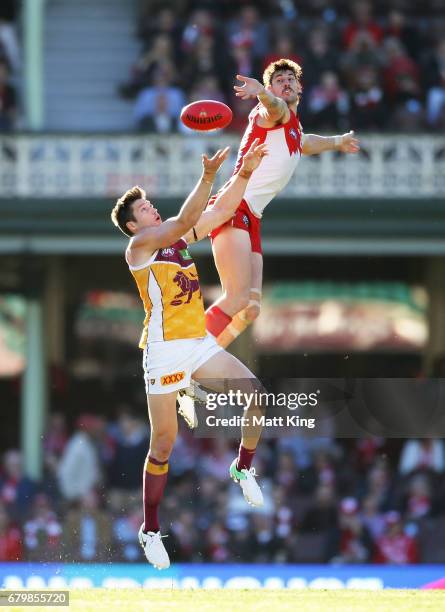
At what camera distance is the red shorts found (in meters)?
12.9

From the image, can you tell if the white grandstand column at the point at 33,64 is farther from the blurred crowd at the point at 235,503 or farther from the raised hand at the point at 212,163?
the raised hand at the point at 212,163

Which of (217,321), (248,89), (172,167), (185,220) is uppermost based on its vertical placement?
(248,89)

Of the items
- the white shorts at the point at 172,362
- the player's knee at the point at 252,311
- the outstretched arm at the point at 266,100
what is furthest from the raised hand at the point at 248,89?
the white shorts at the point at 172,362

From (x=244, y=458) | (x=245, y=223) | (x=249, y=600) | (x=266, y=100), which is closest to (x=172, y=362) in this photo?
(x=244, y=458)

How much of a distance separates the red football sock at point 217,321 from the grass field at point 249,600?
1.97 metres

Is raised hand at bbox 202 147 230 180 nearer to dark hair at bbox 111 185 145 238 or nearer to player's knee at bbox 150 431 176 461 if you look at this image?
dark hair at bbox 111 185 145 238

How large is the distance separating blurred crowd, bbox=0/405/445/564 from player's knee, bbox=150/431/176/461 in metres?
5.75

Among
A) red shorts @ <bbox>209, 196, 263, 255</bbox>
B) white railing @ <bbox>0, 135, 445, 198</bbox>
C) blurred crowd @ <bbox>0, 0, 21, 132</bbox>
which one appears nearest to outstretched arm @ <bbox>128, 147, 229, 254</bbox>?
red shorts @ <bbox>209, 196, 263, 255</bbox>

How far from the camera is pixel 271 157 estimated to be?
13.0 m

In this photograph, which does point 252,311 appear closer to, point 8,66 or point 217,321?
point 217,321

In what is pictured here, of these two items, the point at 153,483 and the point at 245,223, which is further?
the point at 245,223

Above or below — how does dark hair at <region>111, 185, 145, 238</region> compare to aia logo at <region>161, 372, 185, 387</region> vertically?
above

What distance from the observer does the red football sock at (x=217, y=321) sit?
42.4 feet

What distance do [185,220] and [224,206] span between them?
0.49m
